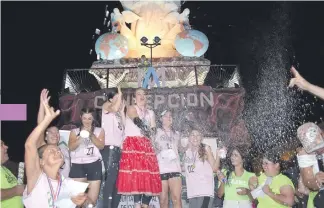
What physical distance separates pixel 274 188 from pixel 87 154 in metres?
3.03

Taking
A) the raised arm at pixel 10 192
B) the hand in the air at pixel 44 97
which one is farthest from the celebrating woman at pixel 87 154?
the hand in the air at pixel 44 97

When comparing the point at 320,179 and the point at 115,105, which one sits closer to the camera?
the point at 320,179

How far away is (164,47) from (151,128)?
588 inches

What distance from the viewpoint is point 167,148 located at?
7805 mm

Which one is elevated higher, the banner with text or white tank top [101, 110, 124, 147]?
the banner with text

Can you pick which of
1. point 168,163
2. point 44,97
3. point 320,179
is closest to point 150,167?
point 168,163

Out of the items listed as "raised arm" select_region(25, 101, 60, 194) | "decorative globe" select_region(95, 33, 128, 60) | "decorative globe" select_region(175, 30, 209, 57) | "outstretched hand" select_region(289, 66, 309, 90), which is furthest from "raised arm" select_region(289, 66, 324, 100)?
"decorative globe" select_region(95, 33, 128, 60)

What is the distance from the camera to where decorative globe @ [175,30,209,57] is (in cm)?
1898

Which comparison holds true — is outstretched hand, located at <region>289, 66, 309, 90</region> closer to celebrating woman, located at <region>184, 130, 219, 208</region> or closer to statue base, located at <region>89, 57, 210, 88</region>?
celebrating woman, located at <region>184, 130, 219, 208</region>

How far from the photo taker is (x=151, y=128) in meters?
7.77

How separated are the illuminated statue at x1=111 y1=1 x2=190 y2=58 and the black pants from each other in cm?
1458

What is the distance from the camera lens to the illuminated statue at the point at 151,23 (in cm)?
2216

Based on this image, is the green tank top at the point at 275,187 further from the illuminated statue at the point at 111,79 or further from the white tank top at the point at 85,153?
the illuminated statue at the point at 111,79

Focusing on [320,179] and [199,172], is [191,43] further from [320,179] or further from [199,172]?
[320,179]
